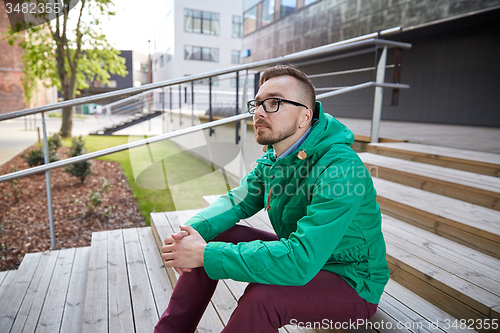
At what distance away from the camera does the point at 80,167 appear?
564 centimetres

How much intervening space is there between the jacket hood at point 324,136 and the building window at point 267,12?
11.8 meters

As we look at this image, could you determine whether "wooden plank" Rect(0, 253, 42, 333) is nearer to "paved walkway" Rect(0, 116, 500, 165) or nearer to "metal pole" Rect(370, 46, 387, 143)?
"paved walkway" Rect(0, 116, 500, 165)

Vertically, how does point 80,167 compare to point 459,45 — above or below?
below

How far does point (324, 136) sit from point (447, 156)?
1.94 m

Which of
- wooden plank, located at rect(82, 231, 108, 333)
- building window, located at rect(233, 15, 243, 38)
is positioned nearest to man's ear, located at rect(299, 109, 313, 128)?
wooden plank, located at rect(82, 231, 108, 333)

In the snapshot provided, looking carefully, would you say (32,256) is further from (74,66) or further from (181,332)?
(74,66)

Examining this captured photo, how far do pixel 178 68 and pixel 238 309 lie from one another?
23.9 m

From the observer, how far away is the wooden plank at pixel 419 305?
51.7 inches

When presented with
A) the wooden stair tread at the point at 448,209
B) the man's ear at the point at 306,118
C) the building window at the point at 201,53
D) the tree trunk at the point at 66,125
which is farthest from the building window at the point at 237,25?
the man's ear at the point at 306,118

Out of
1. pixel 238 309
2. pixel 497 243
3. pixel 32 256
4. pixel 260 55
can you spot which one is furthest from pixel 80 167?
pixel 260 55

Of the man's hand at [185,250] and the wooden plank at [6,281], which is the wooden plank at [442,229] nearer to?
the man's hand at [185,250]

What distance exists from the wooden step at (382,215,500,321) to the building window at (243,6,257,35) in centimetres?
1287

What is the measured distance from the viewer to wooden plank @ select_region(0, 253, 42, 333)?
1.72 metres

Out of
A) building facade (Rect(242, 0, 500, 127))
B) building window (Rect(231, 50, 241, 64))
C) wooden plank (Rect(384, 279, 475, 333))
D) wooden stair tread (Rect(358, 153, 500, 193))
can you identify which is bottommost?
wooden plank (Rect(384, 279, 475, 333))
